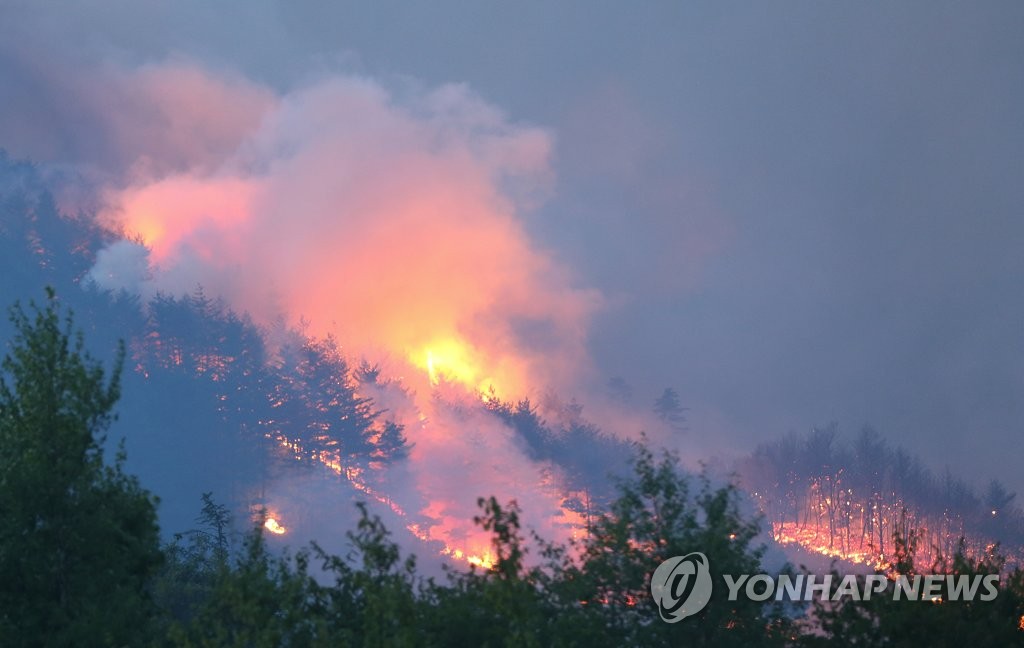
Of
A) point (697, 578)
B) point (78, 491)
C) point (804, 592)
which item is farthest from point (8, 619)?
point (804, 592)

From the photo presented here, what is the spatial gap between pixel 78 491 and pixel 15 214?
93.4 metres

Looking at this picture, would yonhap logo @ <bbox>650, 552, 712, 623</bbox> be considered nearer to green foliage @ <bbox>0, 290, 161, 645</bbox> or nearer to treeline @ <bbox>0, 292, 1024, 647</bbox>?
treeline @ <bbox>0, 292, 1024, 647</bbox>

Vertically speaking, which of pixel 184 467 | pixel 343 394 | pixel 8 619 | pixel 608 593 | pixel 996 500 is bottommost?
pixel 8 619

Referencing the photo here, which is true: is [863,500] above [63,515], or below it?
above

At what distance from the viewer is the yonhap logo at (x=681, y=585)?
13531 mm

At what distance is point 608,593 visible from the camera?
1420 cm

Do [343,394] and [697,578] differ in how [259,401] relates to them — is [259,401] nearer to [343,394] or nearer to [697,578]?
[343,394]

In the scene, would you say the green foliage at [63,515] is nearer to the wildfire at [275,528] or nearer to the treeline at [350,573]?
the treeline at [350,573]

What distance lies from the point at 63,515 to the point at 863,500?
9808 centimetres

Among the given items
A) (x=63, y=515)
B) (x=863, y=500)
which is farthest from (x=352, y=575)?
(x=863, y=500)

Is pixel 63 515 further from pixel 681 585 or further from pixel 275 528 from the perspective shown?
pixel 275 528

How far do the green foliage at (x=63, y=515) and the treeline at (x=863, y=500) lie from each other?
84464 mm

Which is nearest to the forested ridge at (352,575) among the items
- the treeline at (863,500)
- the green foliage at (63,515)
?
the green foliage at (63,515)

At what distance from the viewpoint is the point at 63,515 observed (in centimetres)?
1315
